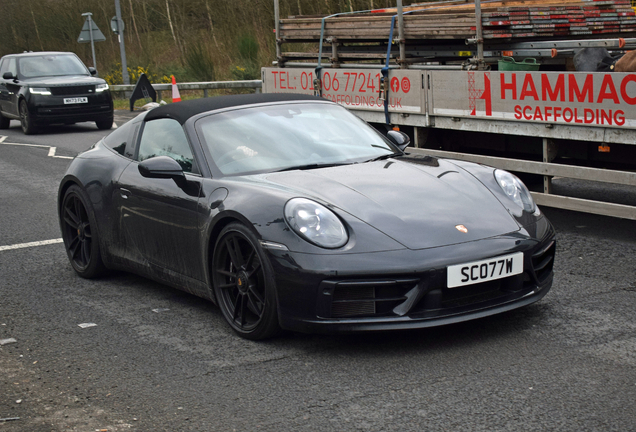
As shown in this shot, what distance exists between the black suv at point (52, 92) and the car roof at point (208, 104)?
12.9 metres

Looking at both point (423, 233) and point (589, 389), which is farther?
point (423, 233)

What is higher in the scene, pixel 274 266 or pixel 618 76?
pixel 618 76

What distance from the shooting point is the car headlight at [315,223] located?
412cm

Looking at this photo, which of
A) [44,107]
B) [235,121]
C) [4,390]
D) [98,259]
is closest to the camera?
[4,390]

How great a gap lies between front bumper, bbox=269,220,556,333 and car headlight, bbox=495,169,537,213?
597mm

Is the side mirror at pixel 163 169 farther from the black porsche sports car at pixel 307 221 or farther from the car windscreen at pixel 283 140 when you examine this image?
the car windscreen at pixel 283 140

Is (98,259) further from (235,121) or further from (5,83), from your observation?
(5,83)

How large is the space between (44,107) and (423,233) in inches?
606

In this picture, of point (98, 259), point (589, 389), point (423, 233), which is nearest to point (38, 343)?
point (98, 259)

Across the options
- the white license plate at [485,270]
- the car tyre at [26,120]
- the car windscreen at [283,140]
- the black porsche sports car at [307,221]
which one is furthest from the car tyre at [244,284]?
the car tyre at [26,120]

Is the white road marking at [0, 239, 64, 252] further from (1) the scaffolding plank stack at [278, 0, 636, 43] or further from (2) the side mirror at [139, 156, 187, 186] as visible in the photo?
(1) the scaffolding plank stack at [278, 0, 636, 43]

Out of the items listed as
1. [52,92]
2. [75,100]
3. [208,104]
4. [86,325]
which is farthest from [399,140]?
[52,92]

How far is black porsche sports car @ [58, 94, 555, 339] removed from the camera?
13.3ft

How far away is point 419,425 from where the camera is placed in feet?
10.6
